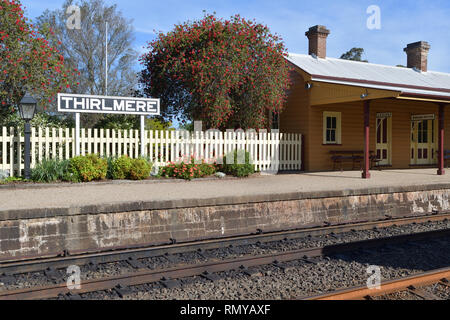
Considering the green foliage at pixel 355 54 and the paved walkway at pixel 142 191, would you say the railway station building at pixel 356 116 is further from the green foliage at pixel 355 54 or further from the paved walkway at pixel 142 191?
the green foliage at pixel 355 54

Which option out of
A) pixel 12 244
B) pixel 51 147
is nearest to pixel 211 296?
pixel 12 244

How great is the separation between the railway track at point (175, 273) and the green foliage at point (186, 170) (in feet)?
20.1

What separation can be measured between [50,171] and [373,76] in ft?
47.8

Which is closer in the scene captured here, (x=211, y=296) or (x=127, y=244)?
(x=211, y=296)

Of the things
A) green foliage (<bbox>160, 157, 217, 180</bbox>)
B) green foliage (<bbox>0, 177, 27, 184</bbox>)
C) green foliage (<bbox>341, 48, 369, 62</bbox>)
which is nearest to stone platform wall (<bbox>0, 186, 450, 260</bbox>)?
green foliage (<bbox>160, 157, 217, 180</bbox>)

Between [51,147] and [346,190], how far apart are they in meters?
7.86

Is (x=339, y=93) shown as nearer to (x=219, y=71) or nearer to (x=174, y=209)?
(x=219, y=71)

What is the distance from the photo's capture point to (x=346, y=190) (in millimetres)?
9758

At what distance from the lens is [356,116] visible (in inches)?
675

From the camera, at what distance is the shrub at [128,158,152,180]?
1105cm

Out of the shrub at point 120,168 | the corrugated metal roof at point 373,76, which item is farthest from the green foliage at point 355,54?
the shrub at point 120,168

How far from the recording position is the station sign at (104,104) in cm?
1120
